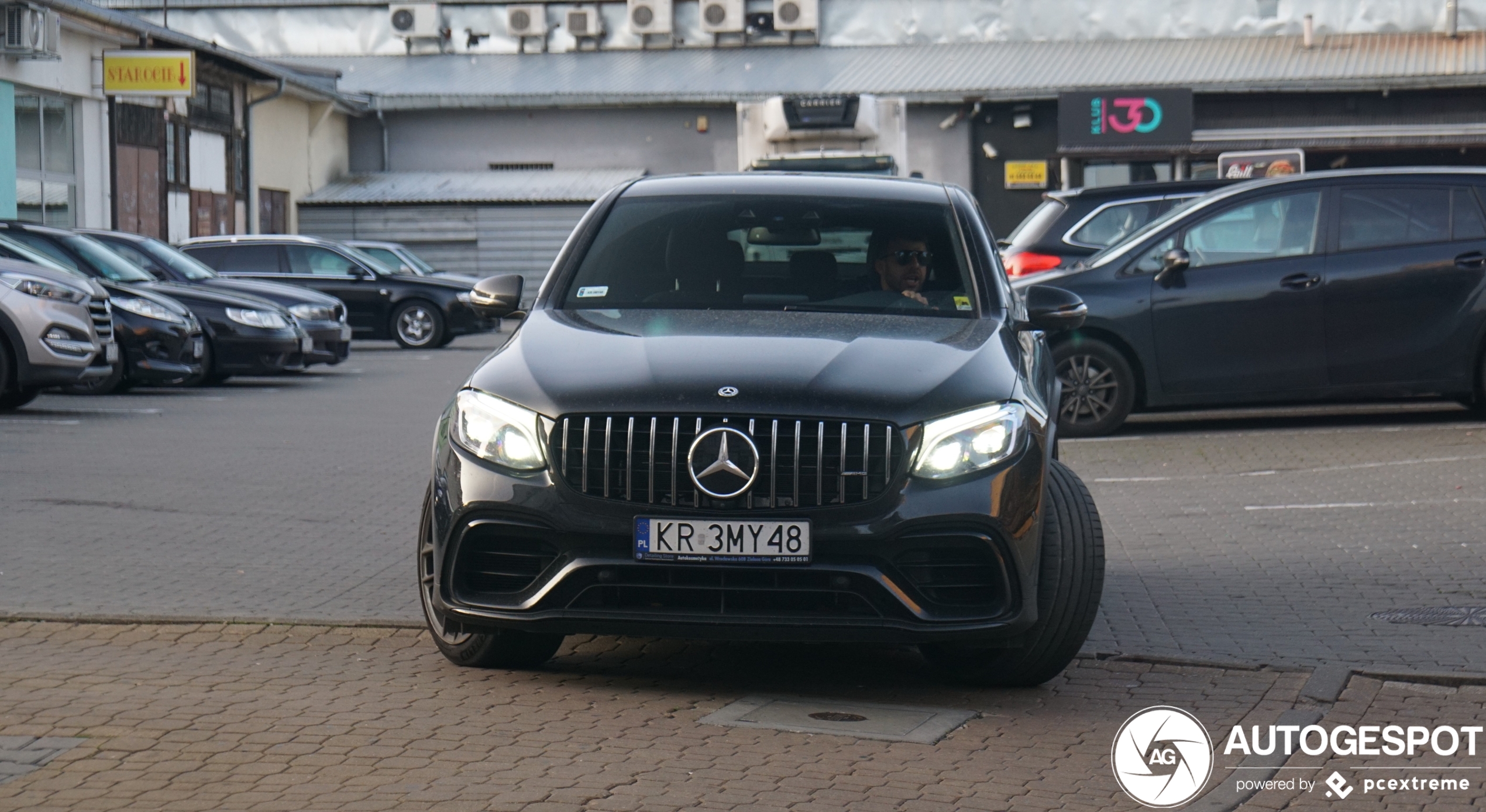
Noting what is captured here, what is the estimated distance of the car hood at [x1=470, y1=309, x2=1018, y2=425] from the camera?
508cm

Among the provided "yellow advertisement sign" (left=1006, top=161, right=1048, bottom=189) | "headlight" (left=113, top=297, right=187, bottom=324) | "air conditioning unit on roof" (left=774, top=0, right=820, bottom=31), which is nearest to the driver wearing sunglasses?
"headlight" (left=113, top=297, right=187, bottom=324)

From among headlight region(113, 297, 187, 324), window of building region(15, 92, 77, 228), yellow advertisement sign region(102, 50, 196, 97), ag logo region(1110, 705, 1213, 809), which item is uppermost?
yellow advertisement sign region(102, 50, 196, 97)

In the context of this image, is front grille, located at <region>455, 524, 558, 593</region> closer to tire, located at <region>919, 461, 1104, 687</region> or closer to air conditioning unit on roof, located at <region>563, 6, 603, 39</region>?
tire, located at <region>919, 461, 1104, 687</region>

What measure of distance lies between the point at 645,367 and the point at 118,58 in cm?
2357

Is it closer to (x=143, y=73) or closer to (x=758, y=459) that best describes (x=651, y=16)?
(x=143, y=73)

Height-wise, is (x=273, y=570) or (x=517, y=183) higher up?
(x=517, y=183)

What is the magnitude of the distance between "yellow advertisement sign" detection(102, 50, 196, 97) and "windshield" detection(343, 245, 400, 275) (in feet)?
11.0

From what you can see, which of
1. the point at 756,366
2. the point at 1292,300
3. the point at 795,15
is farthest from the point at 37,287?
the point at 795,15

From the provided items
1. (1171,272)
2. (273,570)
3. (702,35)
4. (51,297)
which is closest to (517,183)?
(702,35)

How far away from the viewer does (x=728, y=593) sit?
514 centimetres

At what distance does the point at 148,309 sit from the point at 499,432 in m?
12.1

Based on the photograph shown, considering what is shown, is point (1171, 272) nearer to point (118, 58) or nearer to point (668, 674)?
point (668, 674)

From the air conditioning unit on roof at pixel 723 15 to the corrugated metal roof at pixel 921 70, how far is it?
0.62m

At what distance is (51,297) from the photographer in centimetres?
1382
